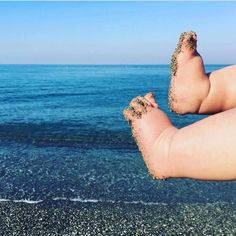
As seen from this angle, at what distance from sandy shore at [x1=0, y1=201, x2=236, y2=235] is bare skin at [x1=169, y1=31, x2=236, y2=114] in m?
6.07

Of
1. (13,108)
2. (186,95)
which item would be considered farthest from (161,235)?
(13,108)

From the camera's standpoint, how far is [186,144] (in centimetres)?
164

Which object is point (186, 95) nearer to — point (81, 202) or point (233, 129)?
point (233, 129)

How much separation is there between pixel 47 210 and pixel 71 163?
14.5ft

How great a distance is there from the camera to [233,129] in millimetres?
1502

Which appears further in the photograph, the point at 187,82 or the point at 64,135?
the point at 64,135

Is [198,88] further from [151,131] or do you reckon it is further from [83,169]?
[83,169]

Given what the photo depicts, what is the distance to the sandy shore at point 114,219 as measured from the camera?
25.3 ft

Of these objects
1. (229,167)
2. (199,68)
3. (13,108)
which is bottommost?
(13,108)

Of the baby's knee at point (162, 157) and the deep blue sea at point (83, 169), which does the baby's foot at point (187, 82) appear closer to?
the baby's knee at point (162, 157)

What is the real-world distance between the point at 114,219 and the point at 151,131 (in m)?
6.67

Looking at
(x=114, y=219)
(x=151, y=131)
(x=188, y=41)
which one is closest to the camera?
(x=151, y=131)

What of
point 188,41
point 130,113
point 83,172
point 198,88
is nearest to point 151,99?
point 130,113

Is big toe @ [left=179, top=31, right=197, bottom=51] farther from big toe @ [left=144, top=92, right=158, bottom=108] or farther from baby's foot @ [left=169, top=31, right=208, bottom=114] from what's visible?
big toe @ [left=144, top=92, right=158, bottom=108]
